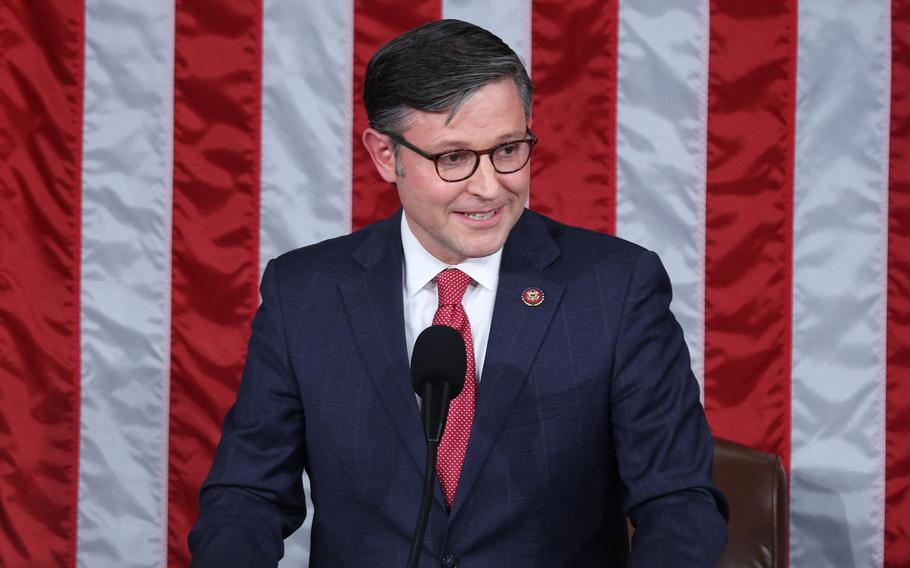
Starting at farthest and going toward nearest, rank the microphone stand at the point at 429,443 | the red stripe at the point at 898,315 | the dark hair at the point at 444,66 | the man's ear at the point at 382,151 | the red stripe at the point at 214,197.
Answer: the red stripe at the point at 214,197, the red stripe at the point at 898,315, the man's ear at the point at 382,151, the dark hair at the point at 444,66, the microphone stand at the point at 429,443

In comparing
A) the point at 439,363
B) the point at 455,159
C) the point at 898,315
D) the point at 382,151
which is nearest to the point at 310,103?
the point at 382,151

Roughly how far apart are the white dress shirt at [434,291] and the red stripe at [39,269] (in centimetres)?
125

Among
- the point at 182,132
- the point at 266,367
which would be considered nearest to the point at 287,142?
the point at 182,132

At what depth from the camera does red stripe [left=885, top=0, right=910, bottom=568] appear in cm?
254

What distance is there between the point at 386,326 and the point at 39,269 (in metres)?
1.32

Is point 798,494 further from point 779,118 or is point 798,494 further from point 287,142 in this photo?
point 287,142

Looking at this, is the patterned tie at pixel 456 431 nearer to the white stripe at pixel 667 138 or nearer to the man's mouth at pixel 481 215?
the man's mouth at pixel 481 215

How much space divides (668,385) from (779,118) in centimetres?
119

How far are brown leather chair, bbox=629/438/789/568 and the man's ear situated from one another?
901 mm

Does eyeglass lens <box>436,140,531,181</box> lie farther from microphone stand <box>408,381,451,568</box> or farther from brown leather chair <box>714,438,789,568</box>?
brown leather chair <box>714,438,789,568</box>

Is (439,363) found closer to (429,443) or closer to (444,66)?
(429,443)

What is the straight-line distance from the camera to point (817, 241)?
2566 mm

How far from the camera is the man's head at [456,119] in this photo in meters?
1.51

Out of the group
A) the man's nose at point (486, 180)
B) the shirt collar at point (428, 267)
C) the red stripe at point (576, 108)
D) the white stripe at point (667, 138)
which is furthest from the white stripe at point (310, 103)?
the man's nose at point (486, 180)
